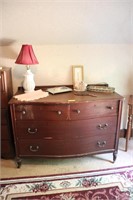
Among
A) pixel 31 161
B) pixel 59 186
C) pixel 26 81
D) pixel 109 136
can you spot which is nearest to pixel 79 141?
pixel 109 136

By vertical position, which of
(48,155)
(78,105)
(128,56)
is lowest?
(48,155)

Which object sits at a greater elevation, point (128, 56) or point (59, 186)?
point (128, 56)

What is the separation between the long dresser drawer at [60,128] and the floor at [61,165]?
14.6 inches

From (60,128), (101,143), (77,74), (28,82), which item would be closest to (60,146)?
(60,128)

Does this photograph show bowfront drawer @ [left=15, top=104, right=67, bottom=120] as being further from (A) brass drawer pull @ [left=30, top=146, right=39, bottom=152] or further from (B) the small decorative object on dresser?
(B) the small decorative object on dresser

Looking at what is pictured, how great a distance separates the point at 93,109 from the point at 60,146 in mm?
525

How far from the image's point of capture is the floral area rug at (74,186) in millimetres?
1803

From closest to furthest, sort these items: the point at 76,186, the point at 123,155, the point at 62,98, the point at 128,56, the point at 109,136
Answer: the point at 76,186 < the point at 62,98 < the point at 109,136 < the point at 123,155 < the point at 128,56

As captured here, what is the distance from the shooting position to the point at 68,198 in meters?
1.78

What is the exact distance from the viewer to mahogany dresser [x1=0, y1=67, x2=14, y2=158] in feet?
6.90

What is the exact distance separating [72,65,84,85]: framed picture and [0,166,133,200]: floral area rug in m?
1.10

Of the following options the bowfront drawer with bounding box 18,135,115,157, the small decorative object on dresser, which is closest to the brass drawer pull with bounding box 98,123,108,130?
the bowfront drawer with bounding box 18,135,115,157

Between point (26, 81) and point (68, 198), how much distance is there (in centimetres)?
126

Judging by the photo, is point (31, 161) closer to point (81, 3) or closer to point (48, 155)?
point (48, 155)
